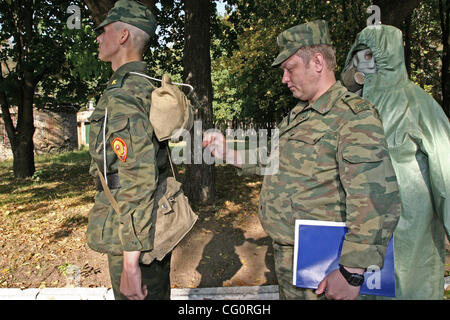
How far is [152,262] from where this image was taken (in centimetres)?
198

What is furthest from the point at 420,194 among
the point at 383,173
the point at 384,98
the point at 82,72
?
the point at 82,72

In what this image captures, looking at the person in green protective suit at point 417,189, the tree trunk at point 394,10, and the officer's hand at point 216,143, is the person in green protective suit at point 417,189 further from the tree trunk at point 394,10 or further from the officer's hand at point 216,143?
the tree trunk at point 394,10

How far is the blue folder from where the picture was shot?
5.47ft

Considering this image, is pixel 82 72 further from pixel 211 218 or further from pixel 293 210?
pixel 293 210

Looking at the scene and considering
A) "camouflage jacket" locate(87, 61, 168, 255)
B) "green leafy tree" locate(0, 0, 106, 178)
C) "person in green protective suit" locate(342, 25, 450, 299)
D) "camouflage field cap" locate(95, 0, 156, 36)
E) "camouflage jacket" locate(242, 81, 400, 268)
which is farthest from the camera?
"green leafy tree" locate(0, 0, 106, 178)

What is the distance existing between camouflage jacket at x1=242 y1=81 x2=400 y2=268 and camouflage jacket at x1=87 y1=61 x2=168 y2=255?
2.38ft

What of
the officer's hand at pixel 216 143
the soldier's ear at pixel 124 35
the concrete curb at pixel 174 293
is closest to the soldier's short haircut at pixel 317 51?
the officer's hand at pixel 216 143

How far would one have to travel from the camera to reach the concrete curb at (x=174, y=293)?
140 inches

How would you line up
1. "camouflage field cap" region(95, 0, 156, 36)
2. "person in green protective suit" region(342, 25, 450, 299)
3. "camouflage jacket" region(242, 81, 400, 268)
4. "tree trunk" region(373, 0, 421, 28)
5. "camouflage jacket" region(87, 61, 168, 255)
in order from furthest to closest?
"tree trunk" region(373, 0, 421, 28)
"person in green protective suit" region(342, 25, 450, 299)
"camouflage field cap" region(95, 0, 156, 36)
"camouflage jacket" region(87, 61, 168, 255)
"camouflage jacket" region(242, 81, 400, 268)

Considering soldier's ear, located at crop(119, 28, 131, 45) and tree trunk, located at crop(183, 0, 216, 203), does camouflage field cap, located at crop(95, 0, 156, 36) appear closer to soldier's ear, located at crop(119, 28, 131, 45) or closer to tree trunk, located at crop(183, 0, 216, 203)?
soldier's ear, located at crop(119, 28, 131, 45)

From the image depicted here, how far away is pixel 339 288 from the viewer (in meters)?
1.64

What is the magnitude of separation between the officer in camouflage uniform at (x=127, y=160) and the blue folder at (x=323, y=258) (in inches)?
31.9

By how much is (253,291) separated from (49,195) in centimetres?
689

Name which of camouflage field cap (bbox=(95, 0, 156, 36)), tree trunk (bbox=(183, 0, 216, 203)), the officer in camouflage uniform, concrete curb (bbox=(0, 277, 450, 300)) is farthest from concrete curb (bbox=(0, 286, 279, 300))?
tree trunk (bbox=(183, 0, 216, 203))
